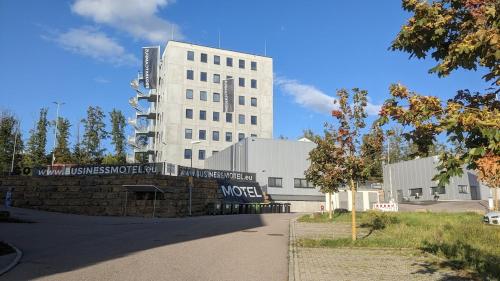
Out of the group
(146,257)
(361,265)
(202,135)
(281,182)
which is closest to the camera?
(361,265)

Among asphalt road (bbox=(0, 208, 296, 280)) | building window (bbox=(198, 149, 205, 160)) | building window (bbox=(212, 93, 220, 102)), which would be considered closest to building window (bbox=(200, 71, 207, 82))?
building window (bbox=(212, 93, 220, 102))

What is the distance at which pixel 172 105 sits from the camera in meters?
71.2

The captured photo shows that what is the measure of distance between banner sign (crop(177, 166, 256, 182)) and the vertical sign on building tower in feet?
74.7

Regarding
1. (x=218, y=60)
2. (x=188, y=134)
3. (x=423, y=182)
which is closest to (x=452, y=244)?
(x=423, y=182)

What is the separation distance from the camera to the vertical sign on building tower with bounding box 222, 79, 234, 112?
233 ft

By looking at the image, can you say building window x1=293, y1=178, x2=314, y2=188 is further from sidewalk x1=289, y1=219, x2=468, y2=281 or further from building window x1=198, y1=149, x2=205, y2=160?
sidewalk x1=289, y1=219, x2=468, y2=281

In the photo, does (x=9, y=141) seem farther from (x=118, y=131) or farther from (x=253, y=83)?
(x=253, y=83)

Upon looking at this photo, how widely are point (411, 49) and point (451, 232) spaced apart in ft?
46.7

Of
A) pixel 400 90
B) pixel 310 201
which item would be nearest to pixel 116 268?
pixel 400 90

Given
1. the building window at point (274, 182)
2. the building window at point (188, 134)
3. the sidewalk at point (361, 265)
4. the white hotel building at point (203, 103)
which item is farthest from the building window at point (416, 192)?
the sidewalk at point (361, 265)

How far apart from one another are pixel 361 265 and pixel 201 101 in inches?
2526

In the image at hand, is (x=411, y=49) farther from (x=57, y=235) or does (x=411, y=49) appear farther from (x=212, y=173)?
(x=212, y=173)

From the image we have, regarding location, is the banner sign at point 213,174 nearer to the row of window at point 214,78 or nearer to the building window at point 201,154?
the building window at point 201,154

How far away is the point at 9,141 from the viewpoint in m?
69.9
